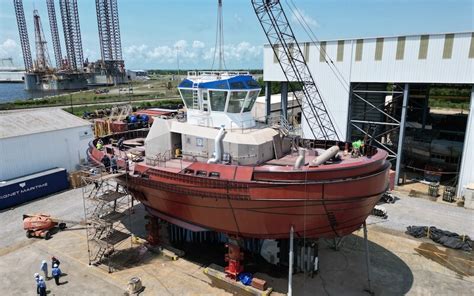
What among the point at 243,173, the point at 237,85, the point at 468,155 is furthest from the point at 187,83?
the point at 468,155

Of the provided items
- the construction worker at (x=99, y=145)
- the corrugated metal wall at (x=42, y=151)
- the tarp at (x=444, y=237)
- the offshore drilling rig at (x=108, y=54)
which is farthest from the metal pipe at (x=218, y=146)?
the offshore drilling rig at (x=108, y=54)

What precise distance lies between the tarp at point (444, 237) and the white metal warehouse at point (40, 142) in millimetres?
21151

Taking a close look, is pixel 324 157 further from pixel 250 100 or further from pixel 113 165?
pixel 113 165

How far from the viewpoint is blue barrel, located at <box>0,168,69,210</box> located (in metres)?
18.0

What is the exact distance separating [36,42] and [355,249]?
128739 mm

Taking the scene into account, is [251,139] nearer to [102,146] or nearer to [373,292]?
[373,292]

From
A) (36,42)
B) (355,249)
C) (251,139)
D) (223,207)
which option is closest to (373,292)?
(355,249)

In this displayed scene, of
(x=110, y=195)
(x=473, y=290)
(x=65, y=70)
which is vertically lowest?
(x=473, y=290)

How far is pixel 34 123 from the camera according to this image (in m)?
21.5

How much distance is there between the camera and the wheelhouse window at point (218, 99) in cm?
1221

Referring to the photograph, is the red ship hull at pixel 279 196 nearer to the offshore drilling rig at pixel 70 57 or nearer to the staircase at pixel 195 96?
the staircase at pixel 195 96

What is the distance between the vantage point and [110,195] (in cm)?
1333

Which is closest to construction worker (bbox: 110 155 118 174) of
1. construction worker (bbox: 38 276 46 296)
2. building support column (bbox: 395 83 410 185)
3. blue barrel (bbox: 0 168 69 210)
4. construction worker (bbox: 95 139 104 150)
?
construction worker (bbox: 95 139 104 150)

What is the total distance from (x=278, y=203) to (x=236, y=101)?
14.5 feet
